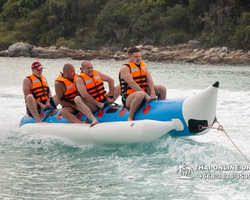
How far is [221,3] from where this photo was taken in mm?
21250

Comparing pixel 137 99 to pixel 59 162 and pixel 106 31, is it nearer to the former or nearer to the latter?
pixel 59 162

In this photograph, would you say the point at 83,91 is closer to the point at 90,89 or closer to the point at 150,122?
the point at 90,89

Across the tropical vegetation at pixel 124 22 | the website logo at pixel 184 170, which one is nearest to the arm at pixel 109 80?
the website logo at pixel 184 170

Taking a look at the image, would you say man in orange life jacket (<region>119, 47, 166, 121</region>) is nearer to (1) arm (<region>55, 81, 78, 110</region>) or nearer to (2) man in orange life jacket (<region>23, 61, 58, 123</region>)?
(1) arm (<region>55, 81, 78, 110</region>)

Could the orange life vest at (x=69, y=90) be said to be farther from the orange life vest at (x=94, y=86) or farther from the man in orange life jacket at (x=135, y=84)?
the man in orange life jacket at (x=135, y=84)

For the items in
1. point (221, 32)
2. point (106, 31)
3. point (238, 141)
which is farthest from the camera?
point (106, 31)

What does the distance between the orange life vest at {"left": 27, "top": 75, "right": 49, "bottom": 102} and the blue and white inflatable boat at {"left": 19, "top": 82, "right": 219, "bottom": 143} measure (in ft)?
1.49

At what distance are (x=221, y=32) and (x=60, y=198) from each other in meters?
18.7

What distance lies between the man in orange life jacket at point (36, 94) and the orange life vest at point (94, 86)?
0.77 meters

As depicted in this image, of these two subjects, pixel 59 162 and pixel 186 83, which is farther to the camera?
pixel 186 83

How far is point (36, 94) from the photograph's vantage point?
4965 mm

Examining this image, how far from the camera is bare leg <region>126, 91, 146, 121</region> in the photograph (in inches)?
160

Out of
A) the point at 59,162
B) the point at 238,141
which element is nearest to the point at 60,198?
the point at 59,162

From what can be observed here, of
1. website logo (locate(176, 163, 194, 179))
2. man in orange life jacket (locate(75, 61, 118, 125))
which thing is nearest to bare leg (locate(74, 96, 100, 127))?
man in orange life jacket (locate(75, 61, 118, 125))
